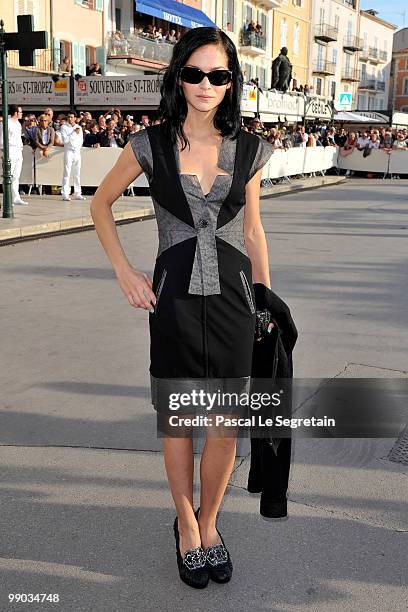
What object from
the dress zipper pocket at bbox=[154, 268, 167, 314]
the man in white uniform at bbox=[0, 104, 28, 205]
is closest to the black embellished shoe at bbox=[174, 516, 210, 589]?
the dress zipper pocket at bbox=[154, 268, 167, 314]

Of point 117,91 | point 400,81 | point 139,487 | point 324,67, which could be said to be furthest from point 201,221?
point 400,81

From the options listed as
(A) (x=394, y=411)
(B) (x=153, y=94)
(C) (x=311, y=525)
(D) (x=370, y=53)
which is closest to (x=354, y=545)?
(C) (x=311, y=525)

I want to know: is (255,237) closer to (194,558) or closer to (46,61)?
(194,558)

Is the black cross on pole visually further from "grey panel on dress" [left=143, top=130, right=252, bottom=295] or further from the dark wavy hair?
"grey panel on dress" [left=143, top=130, right=252, bottom=295]

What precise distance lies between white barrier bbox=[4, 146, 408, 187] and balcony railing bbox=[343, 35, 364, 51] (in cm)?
3111

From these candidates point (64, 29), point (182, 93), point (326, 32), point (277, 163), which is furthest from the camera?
point (326, 32)

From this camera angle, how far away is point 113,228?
2.57m

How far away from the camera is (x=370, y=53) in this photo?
2393 inches

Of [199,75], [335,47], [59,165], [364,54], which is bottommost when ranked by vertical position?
[59,165]

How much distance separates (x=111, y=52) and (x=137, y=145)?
31.2m

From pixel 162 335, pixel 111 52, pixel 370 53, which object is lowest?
pixel 162 335

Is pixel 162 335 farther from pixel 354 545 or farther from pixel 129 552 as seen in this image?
pixel 354 545

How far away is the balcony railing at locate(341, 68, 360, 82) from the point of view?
5700 centimetres

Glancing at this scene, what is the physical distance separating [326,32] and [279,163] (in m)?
33.8
